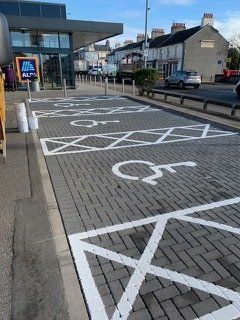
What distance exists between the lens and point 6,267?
9.95ft

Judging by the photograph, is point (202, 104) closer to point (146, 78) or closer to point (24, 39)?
point (146, 78)

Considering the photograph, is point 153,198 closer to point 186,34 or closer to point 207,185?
point 207,185

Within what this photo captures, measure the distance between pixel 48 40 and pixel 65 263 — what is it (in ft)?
69.2

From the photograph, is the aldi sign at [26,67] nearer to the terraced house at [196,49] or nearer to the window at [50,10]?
the window at [50,10]

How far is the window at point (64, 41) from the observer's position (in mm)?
21578

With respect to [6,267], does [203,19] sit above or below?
above

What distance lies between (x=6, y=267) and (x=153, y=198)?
230 cm

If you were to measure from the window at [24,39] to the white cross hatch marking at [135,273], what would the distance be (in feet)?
66.4

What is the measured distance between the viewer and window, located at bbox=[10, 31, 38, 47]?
20328 millimetres

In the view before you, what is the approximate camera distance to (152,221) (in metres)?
3.88

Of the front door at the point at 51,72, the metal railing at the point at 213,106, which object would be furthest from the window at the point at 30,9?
the metal railing at the point at 213,106

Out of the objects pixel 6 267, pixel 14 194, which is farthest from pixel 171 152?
pixel 6 267

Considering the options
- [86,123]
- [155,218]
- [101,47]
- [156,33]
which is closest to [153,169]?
[155,218]

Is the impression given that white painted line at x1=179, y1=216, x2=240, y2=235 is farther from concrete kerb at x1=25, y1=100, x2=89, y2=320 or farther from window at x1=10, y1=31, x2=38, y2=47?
window at x1=10, y1=31, x2=38, y2=47
